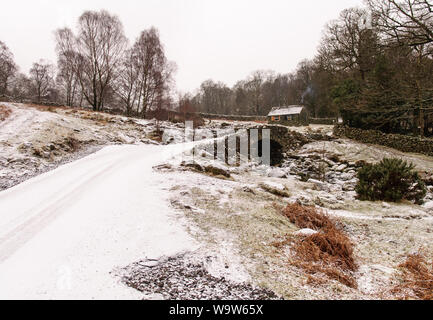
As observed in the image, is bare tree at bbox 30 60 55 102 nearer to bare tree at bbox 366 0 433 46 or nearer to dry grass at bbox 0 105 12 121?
dry grass at bbox 0 105 12 121

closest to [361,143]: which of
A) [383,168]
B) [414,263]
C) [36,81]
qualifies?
[383,168]

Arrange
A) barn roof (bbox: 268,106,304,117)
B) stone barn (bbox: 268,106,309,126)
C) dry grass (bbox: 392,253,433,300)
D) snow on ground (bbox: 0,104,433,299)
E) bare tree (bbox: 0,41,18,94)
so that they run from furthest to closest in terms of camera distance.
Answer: barn roof (bbox: 268,106,304,117) < stone barn (bbox: 268,106,309,126) < bare tree (bbox: 0,41,18,94) < dry grass (bbox: 392,253,433,300) < snow on ground (bbox: 0,104,433,299)

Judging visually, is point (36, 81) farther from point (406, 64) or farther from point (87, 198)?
point (406, 64)

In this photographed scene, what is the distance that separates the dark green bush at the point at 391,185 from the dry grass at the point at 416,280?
14.2 ft

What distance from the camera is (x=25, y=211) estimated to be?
495cm

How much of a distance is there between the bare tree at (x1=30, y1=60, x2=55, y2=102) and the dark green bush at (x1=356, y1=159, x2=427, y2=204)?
5040 centimetres

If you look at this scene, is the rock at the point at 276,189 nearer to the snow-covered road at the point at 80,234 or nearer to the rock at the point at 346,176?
the snow-covered road at the point at 80,234

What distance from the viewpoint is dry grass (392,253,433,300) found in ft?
10.3

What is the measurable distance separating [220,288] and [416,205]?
8.24 meters

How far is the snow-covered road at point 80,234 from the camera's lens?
9.07ft

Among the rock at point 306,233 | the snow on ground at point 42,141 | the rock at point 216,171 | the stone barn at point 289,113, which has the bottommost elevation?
the rock at point 306,233

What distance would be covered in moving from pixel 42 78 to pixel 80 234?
5302 cm

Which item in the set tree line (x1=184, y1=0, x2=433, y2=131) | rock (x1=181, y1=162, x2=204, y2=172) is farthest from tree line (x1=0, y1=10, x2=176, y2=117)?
rock (x1=181, y1=162, x2=204, y2=172)

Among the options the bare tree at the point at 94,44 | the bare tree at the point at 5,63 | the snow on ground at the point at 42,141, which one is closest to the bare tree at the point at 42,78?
the bare tree at the point at 5,63
